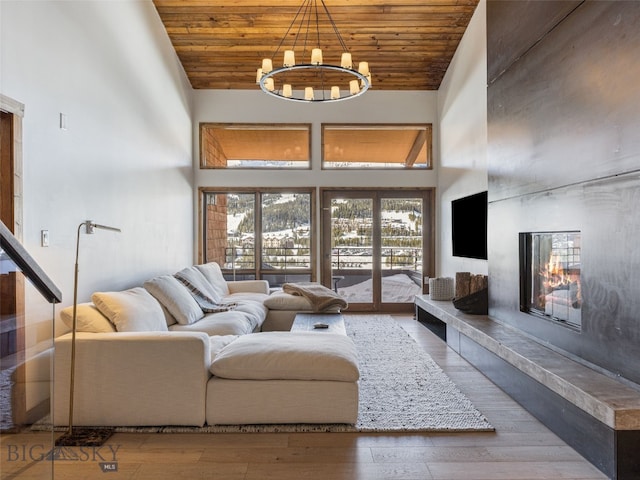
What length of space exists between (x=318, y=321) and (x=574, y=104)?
9.49ft

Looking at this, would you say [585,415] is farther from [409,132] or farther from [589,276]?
[409,132]

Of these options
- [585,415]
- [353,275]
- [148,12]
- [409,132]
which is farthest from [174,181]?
[585,415]

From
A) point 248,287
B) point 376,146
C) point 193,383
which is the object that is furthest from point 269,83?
point 193,383

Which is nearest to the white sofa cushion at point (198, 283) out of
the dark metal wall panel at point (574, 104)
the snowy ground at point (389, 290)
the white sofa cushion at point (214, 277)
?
the white sofa cushion at point (214, 277)

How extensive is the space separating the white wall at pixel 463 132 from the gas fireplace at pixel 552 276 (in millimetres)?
1458

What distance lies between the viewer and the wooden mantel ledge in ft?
6.81

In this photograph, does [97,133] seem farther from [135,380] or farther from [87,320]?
[135,380]

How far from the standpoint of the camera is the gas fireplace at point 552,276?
2953mm

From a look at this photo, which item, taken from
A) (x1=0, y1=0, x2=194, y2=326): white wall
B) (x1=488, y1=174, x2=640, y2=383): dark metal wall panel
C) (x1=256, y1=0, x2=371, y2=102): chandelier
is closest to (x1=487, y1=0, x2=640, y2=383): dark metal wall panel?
(x1=488, y1=174, x2=640, y2=383): dark metal wall panel

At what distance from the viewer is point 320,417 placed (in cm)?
269

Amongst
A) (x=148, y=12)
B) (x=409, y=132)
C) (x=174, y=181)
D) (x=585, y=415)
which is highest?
(x=148, y=12)

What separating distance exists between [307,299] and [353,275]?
210 centimetres

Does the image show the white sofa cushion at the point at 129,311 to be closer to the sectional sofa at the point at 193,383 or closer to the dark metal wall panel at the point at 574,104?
the sectional sofa at the point at 193,383

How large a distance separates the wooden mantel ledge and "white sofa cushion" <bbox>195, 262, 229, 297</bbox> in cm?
308
